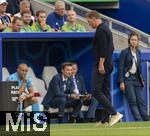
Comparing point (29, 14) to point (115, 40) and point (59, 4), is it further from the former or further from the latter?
point (115, 40)

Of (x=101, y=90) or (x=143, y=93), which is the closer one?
(x=101, y=90)

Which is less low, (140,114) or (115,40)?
(115,40)

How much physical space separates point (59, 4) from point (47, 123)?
5.44 metres

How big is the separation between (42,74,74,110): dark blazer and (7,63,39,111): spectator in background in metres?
0.46

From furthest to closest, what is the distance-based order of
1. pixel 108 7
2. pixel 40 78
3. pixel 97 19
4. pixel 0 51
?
1. pixel 108 7
2. pixel 40 78
3. pixel 0 51
4. pixel 97 19

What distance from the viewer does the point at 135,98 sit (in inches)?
701

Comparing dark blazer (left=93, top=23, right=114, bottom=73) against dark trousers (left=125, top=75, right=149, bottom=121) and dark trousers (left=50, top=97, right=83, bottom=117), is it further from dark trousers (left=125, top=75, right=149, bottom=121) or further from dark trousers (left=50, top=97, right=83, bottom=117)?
dark trousers (left=125, top=75, right=149, bottom=121)

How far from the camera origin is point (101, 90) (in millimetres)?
15266

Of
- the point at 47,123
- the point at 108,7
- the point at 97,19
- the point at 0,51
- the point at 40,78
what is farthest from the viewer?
the point at 108,7

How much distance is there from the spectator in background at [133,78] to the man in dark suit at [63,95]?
1025 mm

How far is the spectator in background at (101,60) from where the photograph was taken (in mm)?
15031

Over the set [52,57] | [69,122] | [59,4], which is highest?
[59,4]

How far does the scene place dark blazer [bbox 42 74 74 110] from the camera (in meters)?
17.5

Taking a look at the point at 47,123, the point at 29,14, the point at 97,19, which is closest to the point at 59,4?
the point at 29,14
